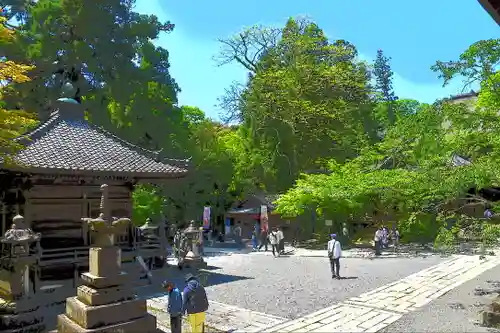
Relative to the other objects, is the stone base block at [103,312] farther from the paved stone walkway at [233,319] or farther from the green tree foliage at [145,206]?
the green tree foliage at [145,206]

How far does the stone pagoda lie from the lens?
347 inches

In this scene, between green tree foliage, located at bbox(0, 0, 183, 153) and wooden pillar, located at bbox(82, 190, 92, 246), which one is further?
green tree foliage, located at bbox(0, 0, 183, 153)

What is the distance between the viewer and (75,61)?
25891mm

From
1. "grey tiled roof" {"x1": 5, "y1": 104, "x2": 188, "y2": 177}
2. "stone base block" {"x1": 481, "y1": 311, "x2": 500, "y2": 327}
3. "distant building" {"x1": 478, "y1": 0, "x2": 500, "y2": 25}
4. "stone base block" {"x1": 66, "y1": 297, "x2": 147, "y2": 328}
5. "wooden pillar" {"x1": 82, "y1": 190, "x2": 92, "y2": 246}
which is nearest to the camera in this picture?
"distant building" {"x1": 478, "y1": 0, "x2": 500, "y2": 25}

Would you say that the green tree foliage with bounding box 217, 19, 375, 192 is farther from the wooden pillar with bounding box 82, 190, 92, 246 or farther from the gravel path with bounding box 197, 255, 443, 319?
the wooden pillar with bounding box 82, 190, 92, 246

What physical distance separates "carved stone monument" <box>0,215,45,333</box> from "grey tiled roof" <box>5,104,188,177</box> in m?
2.24

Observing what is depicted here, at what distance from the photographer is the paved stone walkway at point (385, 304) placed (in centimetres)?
995

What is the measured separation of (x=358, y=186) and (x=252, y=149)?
52.4 feet

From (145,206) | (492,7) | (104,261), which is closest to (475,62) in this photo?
(492,7)

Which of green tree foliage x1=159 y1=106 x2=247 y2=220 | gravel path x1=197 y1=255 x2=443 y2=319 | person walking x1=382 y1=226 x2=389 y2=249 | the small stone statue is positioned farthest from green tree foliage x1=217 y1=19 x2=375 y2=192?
the small stone statue

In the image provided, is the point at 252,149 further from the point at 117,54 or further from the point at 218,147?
the point at 117,54

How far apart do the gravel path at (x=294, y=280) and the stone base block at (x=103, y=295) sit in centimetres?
403

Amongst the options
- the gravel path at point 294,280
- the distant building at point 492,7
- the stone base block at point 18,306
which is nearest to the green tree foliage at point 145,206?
the gravel path at point 294,280

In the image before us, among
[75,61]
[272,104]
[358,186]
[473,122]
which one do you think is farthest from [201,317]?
[272,104]
